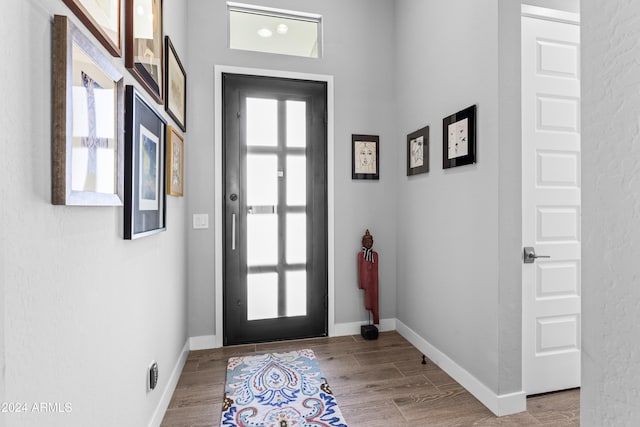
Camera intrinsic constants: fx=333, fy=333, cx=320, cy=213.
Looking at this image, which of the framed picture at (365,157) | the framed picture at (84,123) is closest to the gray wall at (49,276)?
the framed picture at (84,123)

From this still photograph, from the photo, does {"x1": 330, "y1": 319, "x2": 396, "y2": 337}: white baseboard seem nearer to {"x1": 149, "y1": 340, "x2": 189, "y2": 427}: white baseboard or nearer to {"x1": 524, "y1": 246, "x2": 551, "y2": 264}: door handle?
{"x1": 149, "y1": 340, "x2": 189, "y2": 427}: white baseboard

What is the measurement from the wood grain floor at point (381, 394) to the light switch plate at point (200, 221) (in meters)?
1.03

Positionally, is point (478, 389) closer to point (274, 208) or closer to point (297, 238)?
point (297, 238)

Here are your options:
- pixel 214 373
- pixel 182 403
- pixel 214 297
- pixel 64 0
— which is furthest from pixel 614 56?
pixel 214 297

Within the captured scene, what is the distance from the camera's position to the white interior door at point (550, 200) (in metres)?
1.99

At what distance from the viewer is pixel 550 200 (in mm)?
2027

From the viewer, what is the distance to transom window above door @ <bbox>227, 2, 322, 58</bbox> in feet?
9.49

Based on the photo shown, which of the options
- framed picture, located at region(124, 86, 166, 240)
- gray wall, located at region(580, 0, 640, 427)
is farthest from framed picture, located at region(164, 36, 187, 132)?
gray wall, located at region(580, 0, 640, 427)

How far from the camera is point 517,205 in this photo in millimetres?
1924

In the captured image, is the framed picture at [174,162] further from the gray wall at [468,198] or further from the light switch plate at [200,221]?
the gray wall at [468,198]

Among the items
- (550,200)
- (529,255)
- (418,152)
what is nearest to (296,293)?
(418,152)

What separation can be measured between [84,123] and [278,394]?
184 centimetres

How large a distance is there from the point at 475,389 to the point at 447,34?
2389mm

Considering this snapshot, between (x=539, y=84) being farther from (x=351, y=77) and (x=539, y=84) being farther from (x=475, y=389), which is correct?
(x=475, y=389)
